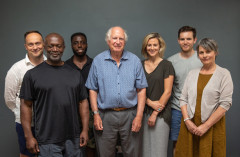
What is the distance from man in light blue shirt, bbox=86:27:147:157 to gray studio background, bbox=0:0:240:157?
87 cm

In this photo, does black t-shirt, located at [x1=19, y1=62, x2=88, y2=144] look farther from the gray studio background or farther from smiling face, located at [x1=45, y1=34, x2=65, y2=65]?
the gray studio background

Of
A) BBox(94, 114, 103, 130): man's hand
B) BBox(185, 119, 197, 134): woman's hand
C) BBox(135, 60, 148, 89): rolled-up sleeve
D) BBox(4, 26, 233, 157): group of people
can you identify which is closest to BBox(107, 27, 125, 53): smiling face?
BBox(4, 26, 233, 157): group of people

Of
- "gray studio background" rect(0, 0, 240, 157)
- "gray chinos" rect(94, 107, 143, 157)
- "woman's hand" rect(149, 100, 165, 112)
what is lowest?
"gray chinos" rect(94, 107, 143, 157)

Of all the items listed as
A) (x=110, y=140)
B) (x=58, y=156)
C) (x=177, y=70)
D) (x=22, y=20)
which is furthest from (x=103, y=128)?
(x=22, y=20)

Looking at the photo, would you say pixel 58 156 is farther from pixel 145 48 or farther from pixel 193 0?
pixel 193 0

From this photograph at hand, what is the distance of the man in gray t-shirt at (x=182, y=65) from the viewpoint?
241 centimetres

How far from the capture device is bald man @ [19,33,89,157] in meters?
1.81

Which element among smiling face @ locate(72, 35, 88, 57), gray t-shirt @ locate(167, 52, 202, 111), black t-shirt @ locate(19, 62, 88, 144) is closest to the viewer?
black t-shirt @ locate(19, 62, 88, 144)

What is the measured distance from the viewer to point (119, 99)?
213 cm

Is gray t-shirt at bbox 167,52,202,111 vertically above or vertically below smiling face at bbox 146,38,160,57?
below

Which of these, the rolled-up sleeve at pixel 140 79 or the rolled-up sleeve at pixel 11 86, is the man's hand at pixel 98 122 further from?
the rolled-up sleeve at pixel 11 86

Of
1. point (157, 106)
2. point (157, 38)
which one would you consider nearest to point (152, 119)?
point (157, 106)

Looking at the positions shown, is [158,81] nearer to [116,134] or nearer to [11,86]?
[116,134]

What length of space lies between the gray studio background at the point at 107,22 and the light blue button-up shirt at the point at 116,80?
880mm
